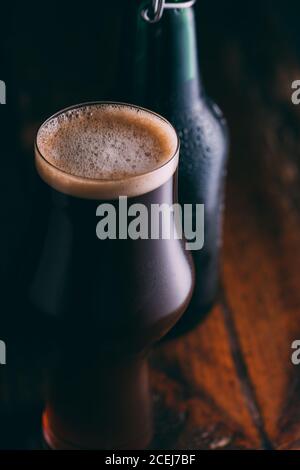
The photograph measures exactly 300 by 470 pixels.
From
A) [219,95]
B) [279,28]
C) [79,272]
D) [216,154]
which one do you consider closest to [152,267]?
[79,272]

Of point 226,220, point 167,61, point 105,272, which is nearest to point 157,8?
point 167,61

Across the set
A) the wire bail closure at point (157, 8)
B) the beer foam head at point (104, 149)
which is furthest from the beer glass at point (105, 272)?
the wire bail closure at point (157, 8)

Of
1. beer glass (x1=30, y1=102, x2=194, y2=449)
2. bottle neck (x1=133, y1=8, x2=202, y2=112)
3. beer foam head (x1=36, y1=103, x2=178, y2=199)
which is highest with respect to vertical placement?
bottle neck (x1=133, y1=8, x2=202, y2=112)

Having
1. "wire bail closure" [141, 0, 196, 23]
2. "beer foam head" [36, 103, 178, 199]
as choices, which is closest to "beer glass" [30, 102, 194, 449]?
"beer foam head" [36, 103, 178, 199]

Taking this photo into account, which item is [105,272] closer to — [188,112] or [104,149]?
[104,149]

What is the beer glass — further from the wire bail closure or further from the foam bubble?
the wire bail closure

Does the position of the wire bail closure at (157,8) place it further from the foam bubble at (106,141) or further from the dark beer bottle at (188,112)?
the foam bubble at (106,141)

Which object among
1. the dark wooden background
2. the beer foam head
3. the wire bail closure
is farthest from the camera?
the dark wooden background
